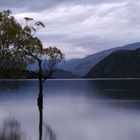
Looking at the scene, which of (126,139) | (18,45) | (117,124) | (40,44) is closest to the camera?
(126,139)

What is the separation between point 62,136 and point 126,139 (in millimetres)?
6000

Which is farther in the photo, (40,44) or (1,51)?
(40,44)

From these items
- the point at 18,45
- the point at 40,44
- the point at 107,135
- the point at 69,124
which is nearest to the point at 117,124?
the point at 69,124

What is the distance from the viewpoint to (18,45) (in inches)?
2173

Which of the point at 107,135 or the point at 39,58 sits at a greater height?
the point at 39,58

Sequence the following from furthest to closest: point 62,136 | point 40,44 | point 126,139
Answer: point 40,44
point 62,136
point 126,139

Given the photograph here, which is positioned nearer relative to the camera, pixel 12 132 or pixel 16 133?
pixel 16 133

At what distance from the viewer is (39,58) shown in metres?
70.2

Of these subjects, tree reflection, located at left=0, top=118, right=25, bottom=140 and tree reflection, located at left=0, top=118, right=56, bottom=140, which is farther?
tree reflection, located at left=0, top=118, right=56, bottom=140

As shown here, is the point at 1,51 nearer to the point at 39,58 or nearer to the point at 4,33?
the point at 4,33

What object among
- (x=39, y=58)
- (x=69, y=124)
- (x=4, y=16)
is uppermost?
(x=4, y=16)

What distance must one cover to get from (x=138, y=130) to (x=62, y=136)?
8.01 meters

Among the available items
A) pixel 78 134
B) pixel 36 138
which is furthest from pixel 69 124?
pixel 36 138

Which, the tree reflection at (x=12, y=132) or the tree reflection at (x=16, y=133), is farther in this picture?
the tree reflection at (x=16, y=133)
